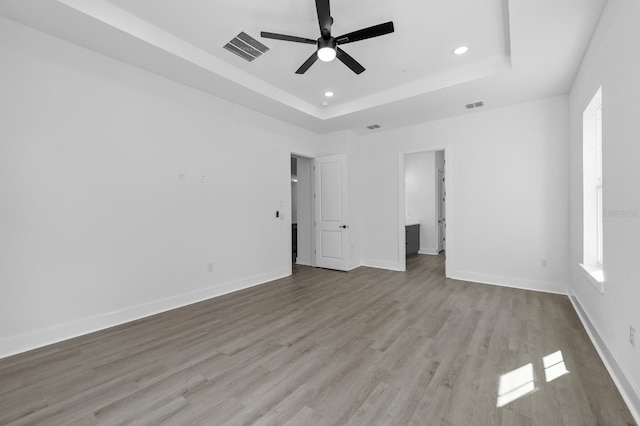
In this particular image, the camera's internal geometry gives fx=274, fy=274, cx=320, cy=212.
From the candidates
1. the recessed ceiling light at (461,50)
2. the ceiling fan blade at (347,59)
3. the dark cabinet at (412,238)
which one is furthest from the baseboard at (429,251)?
the ceiling fan blade at (347,59)

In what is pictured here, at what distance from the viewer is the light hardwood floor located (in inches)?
64.9

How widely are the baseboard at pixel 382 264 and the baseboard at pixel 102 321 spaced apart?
2.72 metres

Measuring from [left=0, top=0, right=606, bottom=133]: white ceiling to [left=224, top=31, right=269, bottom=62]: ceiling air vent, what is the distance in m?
0.07

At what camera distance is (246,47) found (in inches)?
120

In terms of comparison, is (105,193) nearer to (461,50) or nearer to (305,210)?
(305,210)

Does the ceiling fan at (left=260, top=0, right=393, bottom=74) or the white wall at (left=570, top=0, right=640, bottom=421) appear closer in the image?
the white wall at (left=570, top=0, right=640, bottom=421)

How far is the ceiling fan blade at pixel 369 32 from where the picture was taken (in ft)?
7.33

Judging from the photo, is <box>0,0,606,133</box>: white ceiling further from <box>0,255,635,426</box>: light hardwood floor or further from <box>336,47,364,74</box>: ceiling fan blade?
<box>0,255,635,426</box>: light hardwood floor

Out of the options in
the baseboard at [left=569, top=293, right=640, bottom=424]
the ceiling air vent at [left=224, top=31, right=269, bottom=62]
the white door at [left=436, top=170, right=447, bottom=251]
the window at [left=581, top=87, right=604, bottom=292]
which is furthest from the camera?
the white door at [left=436, top=170, right=447, bottom=251]

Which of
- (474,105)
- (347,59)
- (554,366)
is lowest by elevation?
(554,366)

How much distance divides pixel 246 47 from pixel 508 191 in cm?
427

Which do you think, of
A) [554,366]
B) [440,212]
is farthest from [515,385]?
[440,212]

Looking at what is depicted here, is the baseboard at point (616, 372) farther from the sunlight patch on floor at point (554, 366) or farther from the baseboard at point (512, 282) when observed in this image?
the baseboard at point (512, 282)

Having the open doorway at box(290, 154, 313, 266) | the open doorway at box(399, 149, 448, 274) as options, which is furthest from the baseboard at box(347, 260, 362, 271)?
the open doorway at box(399, 149, 448, 274)
